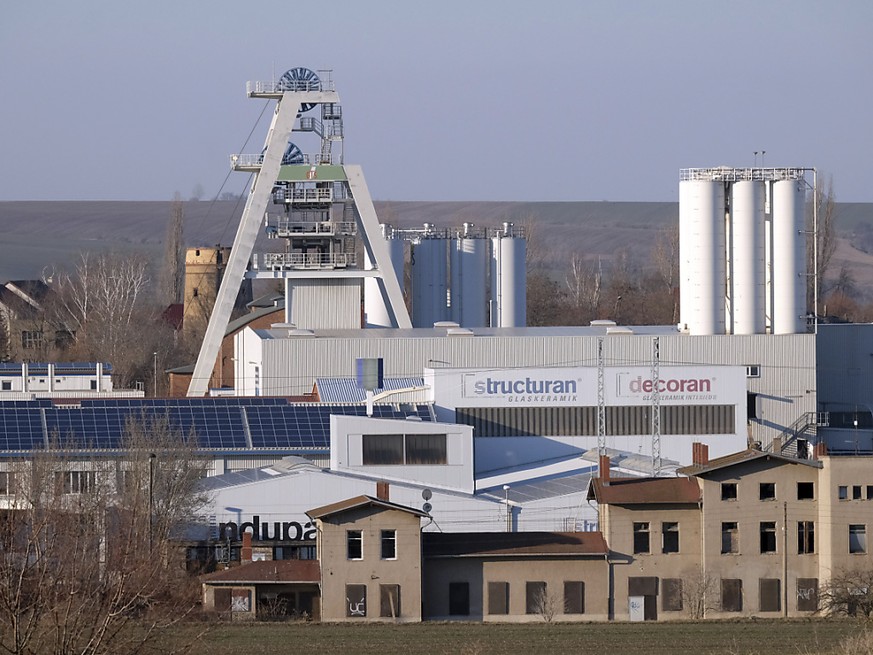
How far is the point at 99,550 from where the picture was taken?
111 feet

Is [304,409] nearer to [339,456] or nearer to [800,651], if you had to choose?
[339,456]

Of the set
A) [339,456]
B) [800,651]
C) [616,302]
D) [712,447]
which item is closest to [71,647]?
[800,651]

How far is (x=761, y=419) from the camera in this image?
60.5m

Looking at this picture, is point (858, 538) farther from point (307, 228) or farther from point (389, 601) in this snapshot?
point (307, 228)

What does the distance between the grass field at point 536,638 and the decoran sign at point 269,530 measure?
709cm

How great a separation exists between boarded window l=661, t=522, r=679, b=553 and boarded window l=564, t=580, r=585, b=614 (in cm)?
233

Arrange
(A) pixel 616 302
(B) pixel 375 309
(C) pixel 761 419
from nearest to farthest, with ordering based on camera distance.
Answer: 1. (C) pixel 761 419
2. (B) pixel 375 309
3. (A) pixel 616 302

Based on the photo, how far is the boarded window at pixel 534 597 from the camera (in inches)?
1617

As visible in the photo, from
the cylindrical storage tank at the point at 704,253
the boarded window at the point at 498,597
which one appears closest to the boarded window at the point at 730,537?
the boarded window at the point at 498,597

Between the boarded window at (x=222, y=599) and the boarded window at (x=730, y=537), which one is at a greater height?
the boarded window at (x=730, y=537)

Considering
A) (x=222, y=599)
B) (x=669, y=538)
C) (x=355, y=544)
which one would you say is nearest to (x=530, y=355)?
(x=669, y=538)

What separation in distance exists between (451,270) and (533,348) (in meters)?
19.4

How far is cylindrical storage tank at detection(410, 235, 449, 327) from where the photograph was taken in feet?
264

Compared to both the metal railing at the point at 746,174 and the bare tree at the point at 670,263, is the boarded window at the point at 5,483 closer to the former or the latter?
the metal railing at the point at 746,174
